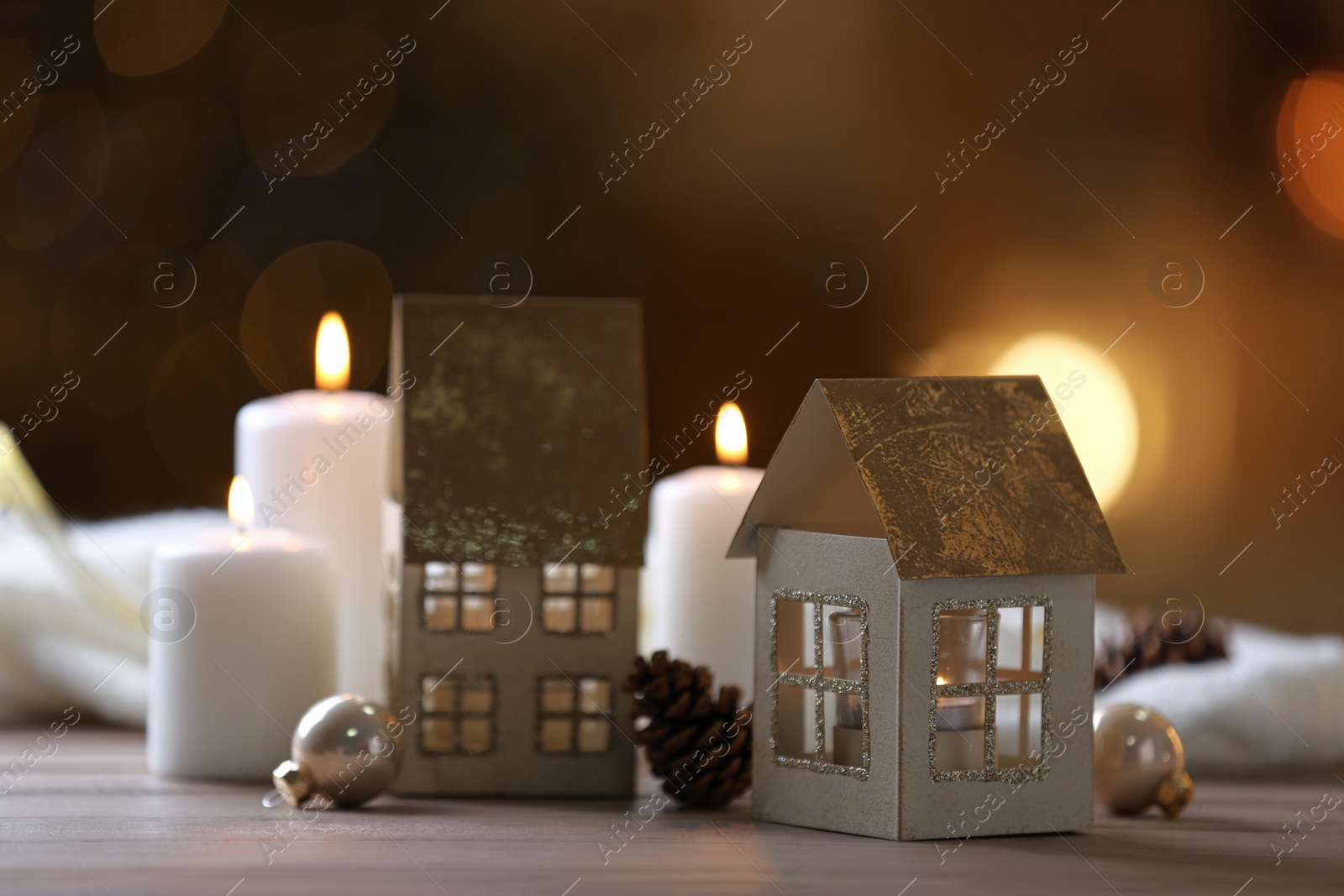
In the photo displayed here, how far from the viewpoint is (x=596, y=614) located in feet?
2.53

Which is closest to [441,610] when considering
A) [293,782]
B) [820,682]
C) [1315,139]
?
[293,782]

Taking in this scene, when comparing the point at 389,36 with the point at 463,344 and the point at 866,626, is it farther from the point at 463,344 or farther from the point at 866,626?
the point at 866,626

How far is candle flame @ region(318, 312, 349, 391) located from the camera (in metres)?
0.92

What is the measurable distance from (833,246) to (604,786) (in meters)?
1.07

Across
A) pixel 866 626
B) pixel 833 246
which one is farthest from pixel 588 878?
pixel 833 246

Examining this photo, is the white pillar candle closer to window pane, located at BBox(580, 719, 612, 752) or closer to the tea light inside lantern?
window pane, located at BBox(580, 719, 612, 752)

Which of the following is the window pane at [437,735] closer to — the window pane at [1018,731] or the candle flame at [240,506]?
the candle flame at [240,506]

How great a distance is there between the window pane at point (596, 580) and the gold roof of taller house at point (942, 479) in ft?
0.30

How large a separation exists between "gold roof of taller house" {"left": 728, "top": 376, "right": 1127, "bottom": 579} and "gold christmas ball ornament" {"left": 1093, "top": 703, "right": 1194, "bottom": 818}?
0.12 metres

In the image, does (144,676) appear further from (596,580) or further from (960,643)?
(960,643)

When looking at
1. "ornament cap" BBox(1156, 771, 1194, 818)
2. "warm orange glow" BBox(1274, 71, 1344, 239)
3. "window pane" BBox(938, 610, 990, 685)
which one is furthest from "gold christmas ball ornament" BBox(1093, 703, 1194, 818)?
"warm orange glow" BBox(1274, 71, 1344, 239)

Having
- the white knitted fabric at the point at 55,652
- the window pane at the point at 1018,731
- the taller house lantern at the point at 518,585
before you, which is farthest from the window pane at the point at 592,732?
the white knitted fabric at the point at 55,652

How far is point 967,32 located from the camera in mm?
1704

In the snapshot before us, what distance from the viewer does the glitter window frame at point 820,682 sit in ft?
2.12
